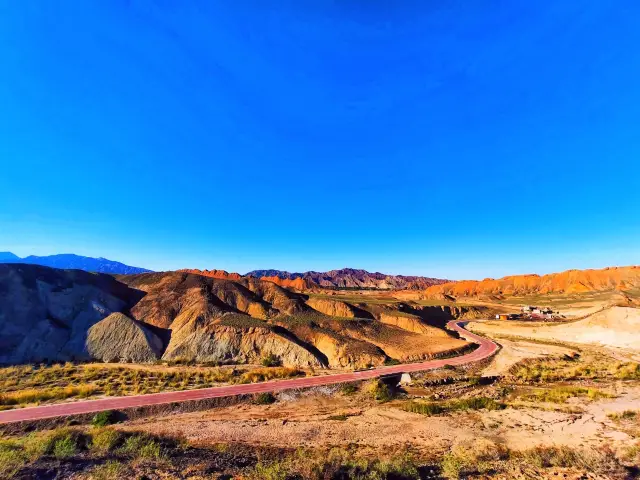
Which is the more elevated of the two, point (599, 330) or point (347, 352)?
point (599, 330)

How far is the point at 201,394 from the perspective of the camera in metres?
25.8

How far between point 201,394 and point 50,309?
35.1m

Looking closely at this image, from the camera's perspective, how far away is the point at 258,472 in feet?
39.0

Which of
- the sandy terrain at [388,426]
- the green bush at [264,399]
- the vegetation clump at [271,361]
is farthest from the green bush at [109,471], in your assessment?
the vegetation clump at [271,361]

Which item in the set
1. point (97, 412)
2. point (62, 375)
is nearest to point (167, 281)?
point (62, 375)

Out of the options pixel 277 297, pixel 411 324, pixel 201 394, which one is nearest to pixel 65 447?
pixel 201 394

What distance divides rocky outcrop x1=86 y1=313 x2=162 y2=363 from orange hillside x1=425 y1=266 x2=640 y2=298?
122 meters

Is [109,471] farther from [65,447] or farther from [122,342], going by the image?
[122,342]

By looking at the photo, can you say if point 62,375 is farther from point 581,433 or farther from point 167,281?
point 581,433

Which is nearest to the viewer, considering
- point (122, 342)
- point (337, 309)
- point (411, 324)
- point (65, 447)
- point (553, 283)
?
point (65, 447)

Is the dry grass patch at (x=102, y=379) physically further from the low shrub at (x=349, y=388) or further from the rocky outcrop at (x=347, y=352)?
the low shrub at (x=349, y=388)

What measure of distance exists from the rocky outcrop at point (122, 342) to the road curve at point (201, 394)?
17098mm

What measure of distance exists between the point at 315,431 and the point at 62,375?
94.8 ft

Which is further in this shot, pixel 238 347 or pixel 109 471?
pixel 238 347
